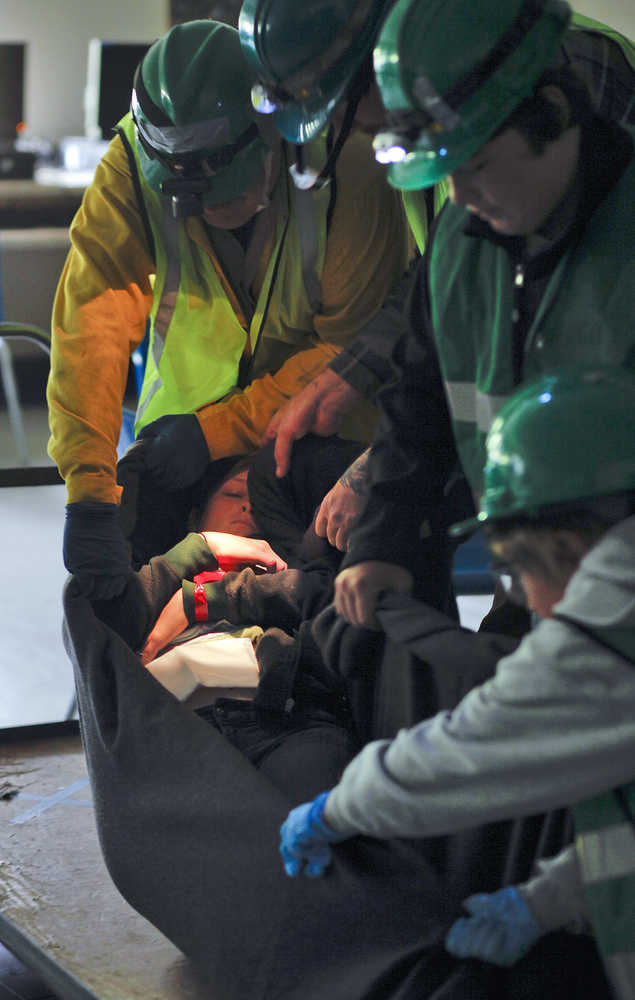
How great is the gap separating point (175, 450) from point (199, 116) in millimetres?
567

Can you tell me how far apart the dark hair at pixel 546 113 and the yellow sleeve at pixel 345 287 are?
3.02 feet

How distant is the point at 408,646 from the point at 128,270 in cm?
115

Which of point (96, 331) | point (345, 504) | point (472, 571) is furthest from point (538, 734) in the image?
point (472, 571)

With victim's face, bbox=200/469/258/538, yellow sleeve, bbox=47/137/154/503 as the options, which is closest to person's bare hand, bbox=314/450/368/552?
victim's face, bbox=200/469/258/538

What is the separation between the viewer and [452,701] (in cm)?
133

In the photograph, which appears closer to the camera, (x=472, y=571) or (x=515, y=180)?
(x=515, y=180)

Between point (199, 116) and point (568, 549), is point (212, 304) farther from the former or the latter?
point (568, 549)

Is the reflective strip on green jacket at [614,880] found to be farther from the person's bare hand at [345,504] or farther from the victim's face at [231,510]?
the victim's face at [231,510]

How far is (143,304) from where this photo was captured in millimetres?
2330

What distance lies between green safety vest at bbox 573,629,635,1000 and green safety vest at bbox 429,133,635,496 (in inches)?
17.5

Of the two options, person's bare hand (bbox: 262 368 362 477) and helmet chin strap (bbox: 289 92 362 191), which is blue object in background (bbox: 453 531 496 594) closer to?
person's bare hand (bbox: 262 368 362 477)

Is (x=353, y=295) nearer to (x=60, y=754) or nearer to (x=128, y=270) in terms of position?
(x=128, y=270)

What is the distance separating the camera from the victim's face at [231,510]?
2268 millimetres

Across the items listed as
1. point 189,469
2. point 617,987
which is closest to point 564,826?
point 617,987
